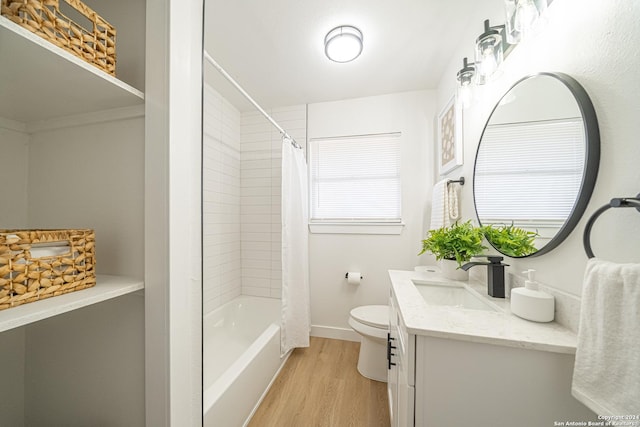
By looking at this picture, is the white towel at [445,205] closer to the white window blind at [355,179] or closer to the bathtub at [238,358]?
the white window blind at [355,179]

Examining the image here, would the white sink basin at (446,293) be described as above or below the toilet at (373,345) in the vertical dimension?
above

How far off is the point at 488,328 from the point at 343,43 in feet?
5.79

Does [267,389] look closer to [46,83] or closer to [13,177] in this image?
[13,177]

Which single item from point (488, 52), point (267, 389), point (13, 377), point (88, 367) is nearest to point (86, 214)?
point (88, 367)

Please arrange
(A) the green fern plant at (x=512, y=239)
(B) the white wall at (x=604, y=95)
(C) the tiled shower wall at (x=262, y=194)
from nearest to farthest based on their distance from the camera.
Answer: (B) the white wall at (x=604, y=95) → (A) the green fern plant at (x=512, y=239) → (C) the tiled shower wall at (x=262, y=194)

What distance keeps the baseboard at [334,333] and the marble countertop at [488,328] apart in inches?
63.2

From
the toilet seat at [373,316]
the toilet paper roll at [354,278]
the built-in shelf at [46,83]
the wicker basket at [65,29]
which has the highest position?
the wicker basket at [65,29]

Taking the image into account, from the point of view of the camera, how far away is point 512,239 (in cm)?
105

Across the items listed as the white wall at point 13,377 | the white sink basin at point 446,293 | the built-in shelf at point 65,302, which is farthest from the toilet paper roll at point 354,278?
the white wall at point 13,377

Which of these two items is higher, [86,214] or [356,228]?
[86,214]

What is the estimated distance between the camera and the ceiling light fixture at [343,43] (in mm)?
1535

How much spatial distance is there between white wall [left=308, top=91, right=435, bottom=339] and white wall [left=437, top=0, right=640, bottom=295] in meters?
1.29

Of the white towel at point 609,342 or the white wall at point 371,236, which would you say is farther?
the white wall at point 371,236

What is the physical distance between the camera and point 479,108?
4.54 feet
